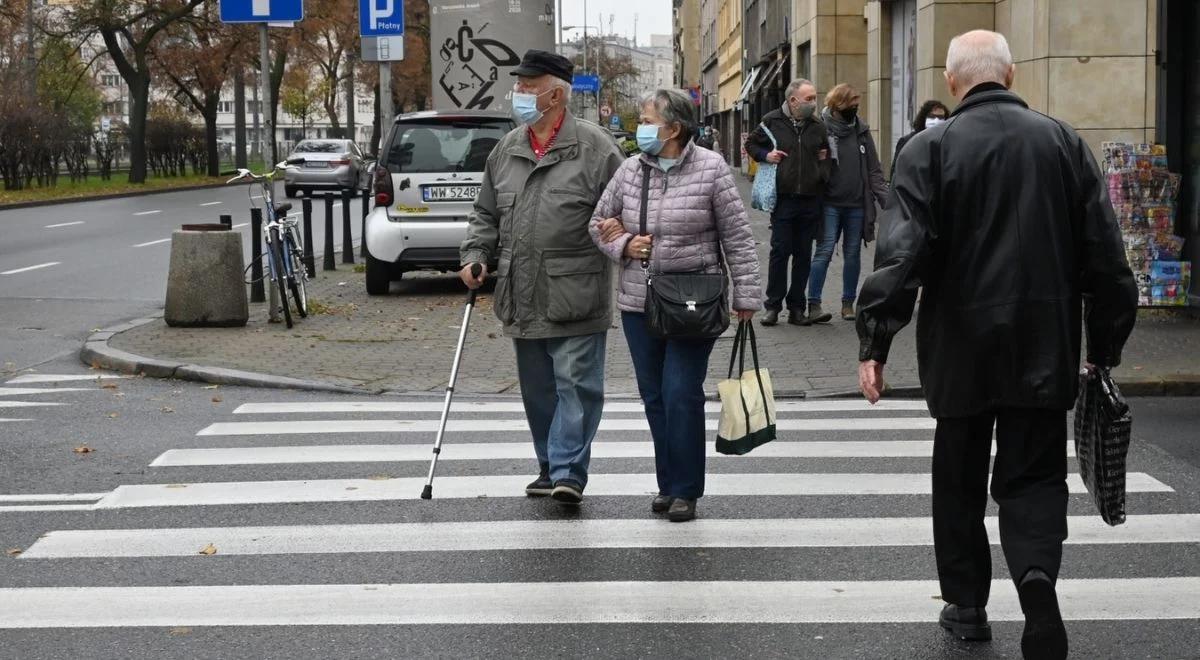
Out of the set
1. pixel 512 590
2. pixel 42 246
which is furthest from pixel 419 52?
pixel 512 590

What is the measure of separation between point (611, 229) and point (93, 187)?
1591 inches

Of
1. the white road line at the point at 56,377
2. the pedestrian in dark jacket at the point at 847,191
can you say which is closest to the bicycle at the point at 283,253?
the white road line at the point at 56,377

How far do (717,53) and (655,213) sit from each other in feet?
267

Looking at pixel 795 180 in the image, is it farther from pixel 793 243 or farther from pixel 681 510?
pixel 681 510

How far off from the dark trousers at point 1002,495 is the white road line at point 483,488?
2.20 m

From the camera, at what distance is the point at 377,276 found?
1595 cm

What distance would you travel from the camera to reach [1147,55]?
1524 centimetres

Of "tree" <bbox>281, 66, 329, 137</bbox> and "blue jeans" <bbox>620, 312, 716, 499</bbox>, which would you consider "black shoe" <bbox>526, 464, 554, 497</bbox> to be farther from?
"tree" <bbox>281, 66, 329, 137</bbox>

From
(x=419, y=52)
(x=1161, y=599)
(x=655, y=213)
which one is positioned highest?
(x=419, y=52)

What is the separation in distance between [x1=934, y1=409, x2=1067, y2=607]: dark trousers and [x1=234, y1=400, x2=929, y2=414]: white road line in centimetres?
451

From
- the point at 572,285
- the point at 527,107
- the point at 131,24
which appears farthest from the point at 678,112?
the point at 131,24

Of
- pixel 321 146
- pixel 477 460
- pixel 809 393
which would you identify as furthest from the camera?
pixel 321 146

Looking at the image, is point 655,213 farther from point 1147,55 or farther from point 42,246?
point 42,246

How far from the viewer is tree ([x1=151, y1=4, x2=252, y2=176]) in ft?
162
